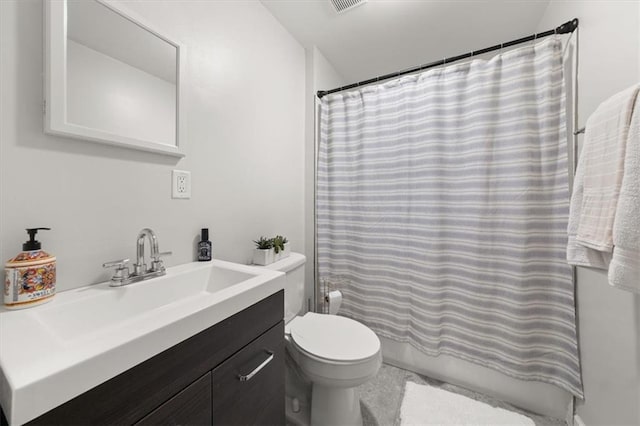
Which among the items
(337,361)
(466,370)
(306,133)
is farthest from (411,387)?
(306,133)

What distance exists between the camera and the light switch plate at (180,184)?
1.01 metres

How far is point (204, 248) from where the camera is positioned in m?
1.09

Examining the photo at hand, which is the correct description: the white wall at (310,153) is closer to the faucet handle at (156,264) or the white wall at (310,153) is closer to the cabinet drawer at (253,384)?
the cabinet drawer at (253,384)

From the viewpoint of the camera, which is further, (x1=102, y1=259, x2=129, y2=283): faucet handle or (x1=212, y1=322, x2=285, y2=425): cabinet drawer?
(x1=102, y1=259, x2=129, y2=283): faucet handle

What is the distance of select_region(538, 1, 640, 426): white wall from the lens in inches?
33.0

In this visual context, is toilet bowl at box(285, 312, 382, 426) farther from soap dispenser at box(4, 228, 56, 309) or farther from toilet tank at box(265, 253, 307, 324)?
soap dispenser at box(4, 228, 56, 309)

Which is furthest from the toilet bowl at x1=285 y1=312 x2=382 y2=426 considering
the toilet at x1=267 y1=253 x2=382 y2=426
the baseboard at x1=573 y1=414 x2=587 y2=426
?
the baseboard at x1=573 y1=414 x2=587 y2=426

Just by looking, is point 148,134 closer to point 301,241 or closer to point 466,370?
point 301,241

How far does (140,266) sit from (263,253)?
54 cm

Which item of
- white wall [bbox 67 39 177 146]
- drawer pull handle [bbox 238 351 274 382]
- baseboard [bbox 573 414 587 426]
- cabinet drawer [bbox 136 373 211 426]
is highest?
white wall [bbox 67 39 177 146]

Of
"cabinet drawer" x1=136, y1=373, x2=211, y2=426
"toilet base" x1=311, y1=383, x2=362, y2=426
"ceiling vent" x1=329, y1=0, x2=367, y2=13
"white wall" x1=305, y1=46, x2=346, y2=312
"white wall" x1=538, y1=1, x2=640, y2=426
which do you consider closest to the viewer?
"cabinet drawer" x1=136, y1=373, x2=211, y2=426

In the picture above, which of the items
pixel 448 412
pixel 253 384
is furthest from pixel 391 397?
pixel 253 384

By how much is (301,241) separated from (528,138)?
148cm

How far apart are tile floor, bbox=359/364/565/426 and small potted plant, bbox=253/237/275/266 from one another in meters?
0.94
